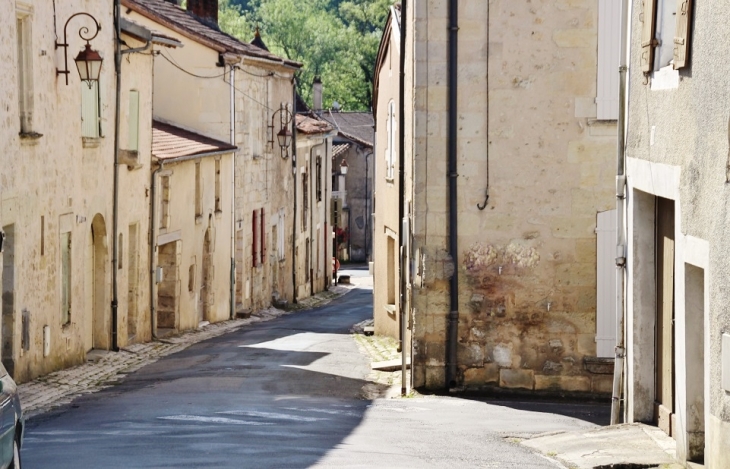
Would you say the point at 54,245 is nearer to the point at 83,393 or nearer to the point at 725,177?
the point at 83,393

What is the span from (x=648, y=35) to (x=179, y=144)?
17.4 meters

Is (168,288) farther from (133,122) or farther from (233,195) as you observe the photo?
(233,195)

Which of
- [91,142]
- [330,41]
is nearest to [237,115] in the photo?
[91,142]

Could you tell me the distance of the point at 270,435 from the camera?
10758 millimetres

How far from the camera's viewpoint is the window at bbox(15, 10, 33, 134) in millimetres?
16000

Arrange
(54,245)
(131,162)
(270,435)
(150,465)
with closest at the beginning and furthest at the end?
1. (150,465)
2. (270,435)
3. (54,245)
4. (131,162)

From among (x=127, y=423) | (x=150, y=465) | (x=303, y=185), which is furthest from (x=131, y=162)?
(x=303, y=185)

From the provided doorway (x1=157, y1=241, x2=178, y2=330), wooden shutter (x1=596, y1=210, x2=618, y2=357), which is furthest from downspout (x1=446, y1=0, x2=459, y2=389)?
doorway (x1=157, y1=241, x2=178, y2=330)

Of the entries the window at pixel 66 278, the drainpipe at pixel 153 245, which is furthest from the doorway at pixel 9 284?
the drainpipe at pixel 153 245

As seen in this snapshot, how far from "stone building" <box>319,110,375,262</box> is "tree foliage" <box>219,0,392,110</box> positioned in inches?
415

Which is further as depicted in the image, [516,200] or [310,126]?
[310,126]

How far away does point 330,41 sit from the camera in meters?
79.5

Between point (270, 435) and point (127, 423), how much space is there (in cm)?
158

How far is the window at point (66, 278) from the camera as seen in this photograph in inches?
719
